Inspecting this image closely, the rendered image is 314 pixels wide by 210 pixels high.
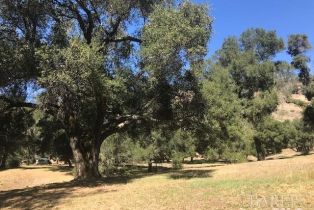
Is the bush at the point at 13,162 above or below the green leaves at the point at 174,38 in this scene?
below

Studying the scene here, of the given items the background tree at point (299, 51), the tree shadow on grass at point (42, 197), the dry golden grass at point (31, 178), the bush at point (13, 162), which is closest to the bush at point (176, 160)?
the dry golden grass at point (31, 178)

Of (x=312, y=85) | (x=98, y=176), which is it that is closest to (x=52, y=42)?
(x=98, y=176)

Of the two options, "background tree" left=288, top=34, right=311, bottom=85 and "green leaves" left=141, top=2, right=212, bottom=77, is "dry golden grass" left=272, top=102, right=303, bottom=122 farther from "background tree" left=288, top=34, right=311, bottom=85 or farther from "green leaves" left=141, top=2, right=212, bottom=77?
"green leaves" left=141, top=2, right=212, bottom=77

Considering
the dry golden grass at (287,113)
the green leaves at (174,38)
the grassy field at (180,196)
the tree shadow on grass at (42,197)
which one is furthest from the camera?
the dry golden grass at (287,113)

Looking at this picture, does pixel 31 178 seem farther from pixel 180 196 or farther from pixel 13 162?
pixel 180 196

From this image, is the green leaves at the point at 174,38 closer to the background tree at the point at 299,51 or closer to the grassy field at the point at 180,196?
the grassy field at the point at 180,196

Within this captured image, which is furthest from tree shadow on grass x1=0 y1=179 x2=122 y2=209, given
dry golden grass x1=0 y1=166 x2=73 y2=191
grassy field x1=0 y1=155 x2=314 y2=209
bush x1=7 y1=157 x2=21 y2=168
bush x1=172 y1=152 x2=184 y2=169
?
bush x1=7 y1=157 x2=21 y2=168

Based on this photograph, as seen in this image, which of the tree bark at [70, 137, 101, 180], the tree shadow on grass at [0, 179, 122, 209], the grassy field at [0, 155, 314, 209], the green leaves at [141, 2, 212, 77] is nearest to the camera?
the grassy field at [0, 155, 314, 209]

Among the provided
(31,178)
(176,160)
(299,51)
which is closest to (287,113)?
(299,51)

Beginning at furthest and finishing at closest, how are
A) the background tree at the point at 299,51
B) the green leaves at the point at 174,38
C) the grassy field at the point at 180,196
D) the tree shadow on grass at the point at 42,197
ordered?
the background tree at the point at 299,51
the green leaves at the point at 174,38
the tree shadow on grass at the point at 42,197
the grassy field at the point at 180,196

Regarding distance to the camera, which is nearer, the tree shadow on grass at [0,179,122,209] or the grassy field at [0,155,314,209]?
the grassy field at [0,155,314,209]

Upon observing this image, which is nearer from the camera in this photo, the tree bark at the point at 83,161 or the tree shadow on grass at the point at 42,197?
the tree shadow on grass at the point at 42,197


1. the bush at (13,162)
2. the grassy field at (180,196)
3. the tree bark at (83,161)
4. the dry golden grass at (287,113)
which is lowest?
the grassy field at (180,196)

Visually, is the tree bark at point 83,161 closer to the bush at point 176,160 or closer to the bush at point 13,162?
the bush at point 176,160
